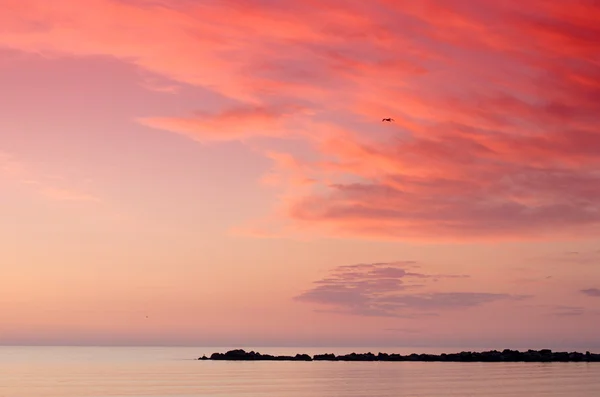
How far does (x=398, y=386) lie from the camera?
119 meters

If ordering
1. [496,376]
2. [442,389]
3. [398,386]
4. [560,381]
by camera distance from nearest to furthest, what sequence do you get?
[442,389] < [398,386] < [560,381] < [496,376]

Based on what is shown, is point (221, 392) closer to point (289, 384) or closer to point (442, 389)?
point (289, 384)

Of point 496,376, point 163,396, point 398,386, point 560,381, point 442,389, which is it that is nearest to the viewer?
point 163,396

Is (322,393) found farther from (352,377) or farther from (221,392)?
(352,377)

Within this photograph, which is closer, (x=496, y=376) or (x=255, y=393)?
(x=255, y=393)

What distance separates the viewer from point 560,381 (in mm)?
128250

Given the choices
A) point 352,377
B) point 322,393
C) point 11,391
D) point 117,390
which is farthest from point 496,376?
point 11,391

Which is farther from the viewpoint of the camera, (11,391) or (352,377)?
(352,377)

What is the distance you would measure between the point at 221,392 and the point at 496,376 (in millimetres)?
59592

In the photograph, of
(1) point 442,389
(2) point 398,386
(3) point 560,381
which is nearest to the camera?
(1) point 442,389

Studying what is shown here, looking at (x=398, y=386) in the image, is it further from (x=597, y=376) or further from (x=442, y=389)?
(x=597, y=376)

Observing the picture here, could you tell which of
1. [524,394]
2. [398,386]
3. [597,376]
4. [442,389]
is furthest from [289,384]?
[597,376]

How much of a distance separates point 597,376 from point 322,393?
2529 inches

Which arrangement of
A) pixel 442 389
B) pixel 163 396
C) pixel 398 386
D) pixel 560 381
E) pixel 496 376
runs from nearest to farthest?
pixel 163 396, pixel 442 389, pixel 398 386, pixel 560 381, pixel 496 376
